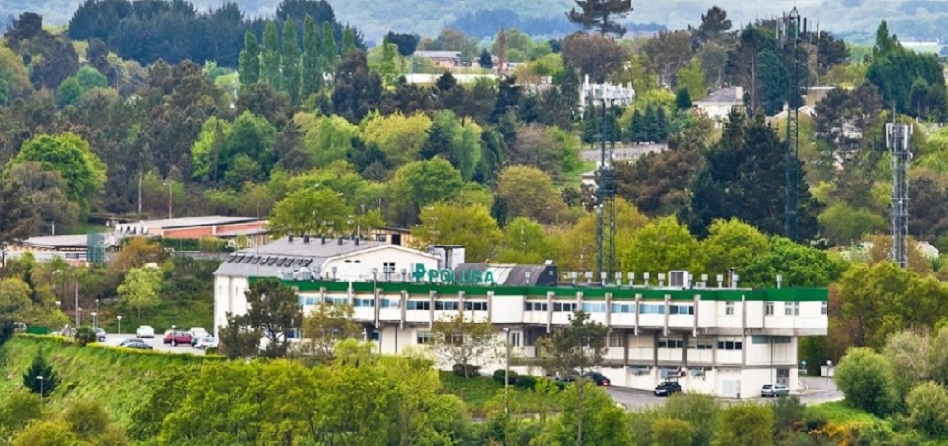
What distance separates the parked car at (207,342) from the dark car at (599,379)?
492 inches

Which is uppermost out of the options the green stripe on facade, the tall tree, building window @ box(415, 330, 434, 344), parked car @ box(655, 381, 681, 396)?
the tall tree

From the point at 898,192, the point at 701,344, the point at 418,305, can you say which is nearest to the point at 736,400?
the point at 701,344

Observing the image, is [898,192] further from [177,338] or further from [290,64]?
[290,64]

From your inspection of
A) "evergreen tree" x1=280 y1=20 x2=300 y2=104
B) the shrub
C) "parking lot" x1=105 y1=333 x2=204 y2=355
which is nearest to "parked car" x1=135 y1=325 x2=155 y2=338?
"parking lot" x1=105 y1=333 x2=204 y2=355

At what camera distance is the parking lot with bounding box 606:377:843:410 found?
94.1m

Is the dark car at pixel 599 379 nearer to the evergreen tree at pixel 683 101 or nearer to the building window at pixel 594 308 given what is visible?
the building window at pixel 594 308

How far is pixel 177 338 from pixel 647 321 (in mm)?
17600

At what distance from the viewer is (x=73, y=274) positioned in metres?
120

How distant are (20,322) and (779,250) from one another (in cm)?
2564

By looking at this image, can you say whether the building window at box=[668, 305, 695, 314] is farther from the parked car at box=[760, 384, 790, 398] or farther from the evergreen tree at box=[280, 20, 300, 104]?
the evergreen tree at box=[280, 20, 300, 104]

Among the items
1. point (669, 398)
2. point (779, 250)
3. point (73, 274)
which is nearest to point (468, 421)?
point (669, 398)

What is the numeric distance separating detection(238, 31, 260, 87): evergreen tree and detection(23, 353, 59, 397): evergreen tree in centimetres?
8301

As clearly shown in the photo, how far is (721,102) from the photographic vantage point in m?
179

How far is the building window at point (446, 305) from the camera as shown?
325 feet
